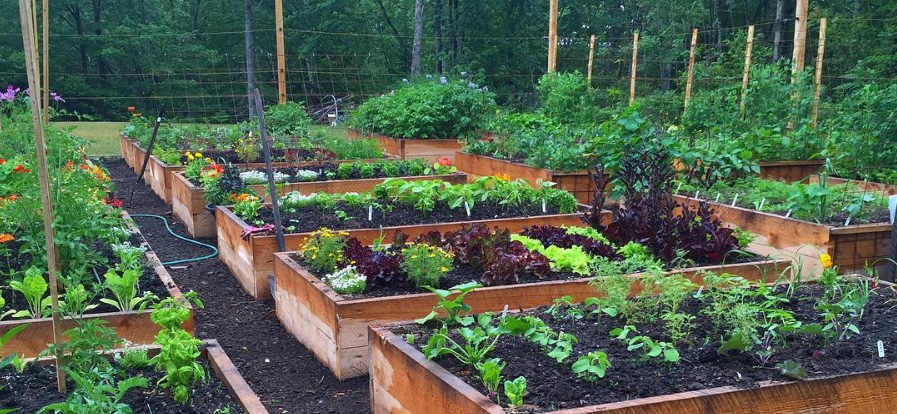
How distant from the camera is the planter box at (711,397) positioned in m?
2.89

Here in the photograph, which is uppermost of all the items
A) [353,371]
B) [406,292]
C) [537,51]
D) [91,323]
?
[537,51]

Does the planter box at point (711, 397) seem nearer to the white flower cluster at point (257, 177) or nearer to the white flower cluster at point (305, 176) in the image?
the white flower cluster at point (257, 177)

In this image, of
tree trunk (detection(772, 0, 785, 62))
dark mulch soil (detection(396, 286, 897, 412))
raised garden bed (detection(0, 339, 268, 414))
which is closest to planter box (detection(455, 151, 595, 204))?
dark mulch soil (detection(396, 286, 897, 412))

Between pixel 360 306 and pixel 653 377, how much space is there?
1.85 meters

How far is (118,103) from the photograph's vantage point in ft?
86.7

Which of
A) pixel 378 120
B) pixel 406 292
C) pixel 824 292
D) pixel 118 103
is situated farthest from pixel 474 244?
pixel 118 103

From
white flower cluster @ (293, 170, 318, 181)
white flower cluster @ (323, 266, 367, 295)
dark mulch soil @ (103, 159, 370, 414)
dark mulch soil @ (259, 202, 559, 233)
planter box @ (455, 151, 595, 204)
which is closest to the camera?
dark mulch soil @ (103, 159, 370, 414)

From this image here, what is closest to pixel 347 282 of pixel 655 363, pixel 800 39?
pixel 655 363

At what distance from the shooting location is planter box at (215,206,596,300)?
616cm

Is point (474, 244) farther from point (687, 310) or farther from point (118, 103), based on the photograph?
point (118, 103)

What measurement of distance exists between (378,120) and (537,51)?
58.3 ft

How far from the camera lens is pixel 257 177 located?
875cm

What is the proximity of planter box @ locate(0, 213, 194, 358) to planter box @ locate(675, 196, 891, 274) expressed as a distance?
4.54m

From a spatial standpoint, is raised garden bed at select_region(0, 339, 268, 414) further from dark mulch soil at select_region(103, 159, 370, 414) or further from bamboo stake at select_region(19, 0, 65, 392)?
dark mulch soil at select_region(103, 159, 370, 414)
